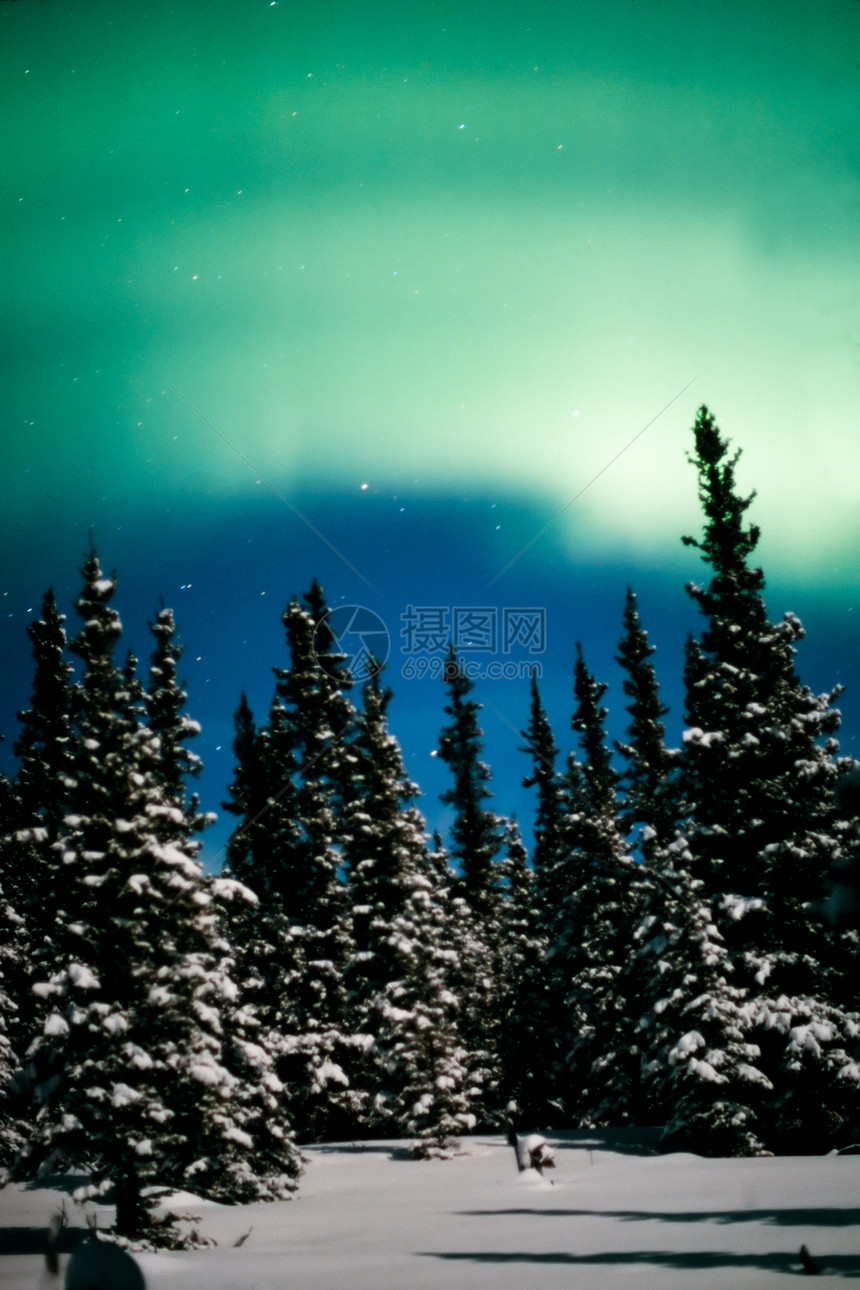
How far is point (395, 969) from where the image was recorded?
100ft

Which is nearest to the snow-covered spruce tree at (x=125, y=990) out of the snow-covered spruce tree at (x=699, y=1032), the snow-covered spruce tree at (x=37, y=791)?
the snow-covered spruce tree at (x=37, y=791)

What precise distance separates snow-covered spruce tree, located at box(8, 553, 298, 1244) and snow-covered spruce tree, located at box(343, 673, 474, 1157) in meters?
8.62

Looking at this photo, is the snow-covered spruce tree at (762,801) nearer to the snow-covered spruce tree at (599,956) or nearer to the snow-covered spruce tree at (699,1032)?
the snow-covered spruce tree at (699,1032)

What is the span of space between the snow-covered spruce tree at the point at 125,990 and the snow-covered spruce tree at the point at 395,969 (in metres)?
8.62

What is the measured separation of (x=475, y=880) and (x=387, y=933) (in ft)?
48.1

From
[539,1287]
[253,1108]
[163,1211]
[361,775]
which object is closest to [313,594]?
[361,775]

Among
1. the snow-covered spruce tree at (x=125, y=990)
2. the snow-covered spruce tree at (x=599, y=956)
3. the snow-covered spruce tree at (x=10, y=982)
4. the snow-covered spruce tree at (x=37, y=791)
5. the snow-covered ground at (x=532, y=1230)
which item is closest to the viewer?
the snow-covered ground at (x=532, y=1230)

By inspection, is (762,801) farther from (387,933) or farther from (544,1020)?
(544,1020)

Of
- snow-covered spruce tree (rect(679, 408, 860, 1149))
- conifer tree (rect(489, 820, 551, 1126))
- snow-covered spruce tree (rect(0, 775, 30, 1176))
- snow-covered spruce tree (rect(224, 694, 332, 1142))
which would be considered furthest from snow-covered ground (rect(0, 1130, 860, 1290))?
conifer tree (rect(489, 820, 551, 1126))

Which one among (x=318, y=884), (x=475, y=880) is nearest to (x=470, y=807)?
(x=475, y=880)

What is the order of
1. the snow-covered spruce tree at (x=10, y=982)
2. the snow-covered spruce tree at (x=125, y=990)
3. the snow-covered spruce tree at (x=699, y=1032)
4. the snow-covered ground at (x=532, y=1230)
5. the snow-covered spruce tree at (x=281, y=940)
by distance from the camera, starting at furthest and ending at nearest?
the snow-covered spruce tree at (x=281, y=940)
the snow-covered spruce tree at (x=10, y=982)
the snow-covered spruce tree at (x=699, y=1032)
the snow-covered spruce tree at (x=125, y=990)
the snow-covered ground at (x=532, y=1230)

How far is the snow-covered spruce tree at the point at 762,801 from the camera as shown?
21.3 metres

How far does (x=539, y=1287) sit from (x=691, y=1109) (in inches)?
595

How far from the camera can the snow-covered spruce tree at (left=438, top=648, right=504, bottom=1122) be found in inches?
1521
